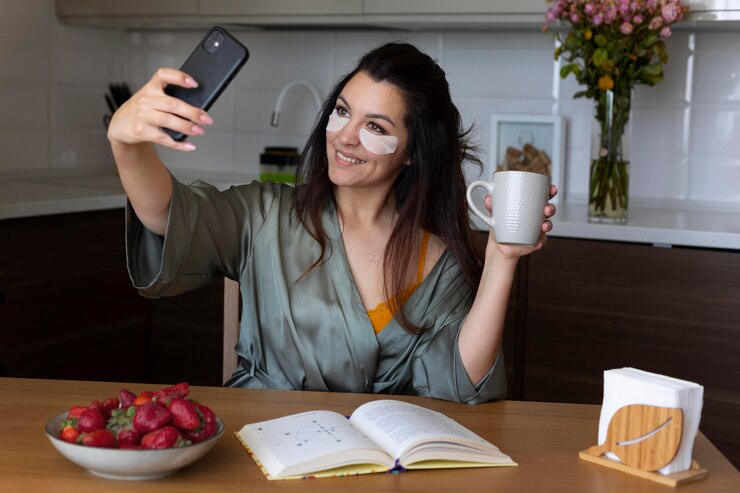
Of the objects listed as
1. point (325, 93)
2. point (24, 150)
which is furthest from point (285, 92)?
point (24, 150)

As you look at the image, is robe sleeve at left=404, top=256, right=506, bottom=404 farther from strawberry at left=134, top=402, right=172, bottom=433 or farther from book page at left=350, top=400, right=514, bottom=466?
strawberry at left=134, top=402, right=172, bottom=433

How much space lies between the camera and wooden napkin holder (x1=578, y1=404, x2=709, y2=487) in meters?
1.22

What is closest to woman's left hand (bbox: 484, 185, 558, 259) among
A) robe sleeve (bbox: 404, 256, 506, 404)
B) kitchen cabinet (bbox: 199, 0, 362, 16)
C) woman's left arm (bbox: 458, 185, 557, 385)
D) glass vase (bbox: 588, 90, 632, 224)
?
woman's left arm (bbox: 458, 185, 557, 385)

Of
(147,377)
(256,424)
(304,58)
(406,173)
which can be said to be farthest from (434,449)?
(304,58)

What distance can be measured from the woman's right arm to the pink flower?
150 cm

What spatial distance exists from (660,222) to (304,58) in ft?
4.70

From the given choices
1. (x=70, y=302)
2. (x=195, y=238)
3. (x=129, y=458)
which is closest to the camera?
(x=129, y=458)

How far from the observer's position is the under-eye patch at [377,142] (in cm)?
178

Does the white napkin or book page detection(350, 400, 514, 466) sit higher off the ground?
the white napkin

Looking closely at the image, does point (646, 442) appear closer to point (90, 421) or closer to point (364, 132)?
point (90, 421)

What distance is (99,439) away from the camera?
43.6 inches

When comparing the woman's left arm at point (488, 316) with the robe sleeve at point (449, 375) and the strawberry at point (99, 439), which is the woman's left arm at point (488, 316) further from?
the strawberry at point (99, 439)

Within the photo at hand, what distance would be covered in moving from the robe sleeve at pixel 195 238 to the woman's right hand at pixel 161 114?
0.27 m

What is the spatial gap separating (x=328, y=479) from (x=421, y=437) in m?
0.12
